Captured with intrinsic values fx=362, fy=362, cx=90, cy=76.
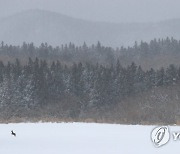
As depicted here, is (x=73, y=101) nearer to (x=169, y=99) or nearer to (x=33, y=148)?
(x=169, y=99)

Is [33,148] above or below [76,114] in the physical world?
above

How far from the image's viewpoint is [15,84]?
82.1 meters

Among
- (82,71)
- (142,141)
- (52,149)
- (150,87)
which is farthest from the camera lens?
(82,71)

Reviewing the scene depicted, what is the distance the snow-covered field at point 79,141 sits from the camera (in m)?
10.1

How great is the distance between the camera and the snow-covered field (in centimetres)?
1015

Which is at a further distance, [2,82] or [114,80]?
[114,80]

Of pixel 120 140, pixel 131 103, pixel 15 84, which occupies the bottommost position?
pixel 131 103

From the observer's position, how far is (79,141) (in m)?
12.0

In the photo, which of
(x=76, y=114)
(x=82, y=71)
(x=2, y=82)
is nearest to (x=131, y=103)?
(x=76, y=114)

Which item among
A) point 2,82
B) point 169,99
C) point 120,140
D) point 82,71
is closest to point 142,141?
point 120,140

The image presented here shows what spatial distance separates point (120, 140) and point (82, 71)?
3545 inches

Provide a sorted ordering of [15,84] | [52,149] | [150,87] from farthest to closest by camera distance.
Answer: [150,87] → [15,84] → [52,149]

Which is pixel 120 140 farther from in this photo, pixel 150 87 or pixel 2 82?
pixel 150 87

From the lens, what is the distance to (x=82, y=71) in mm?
101938
